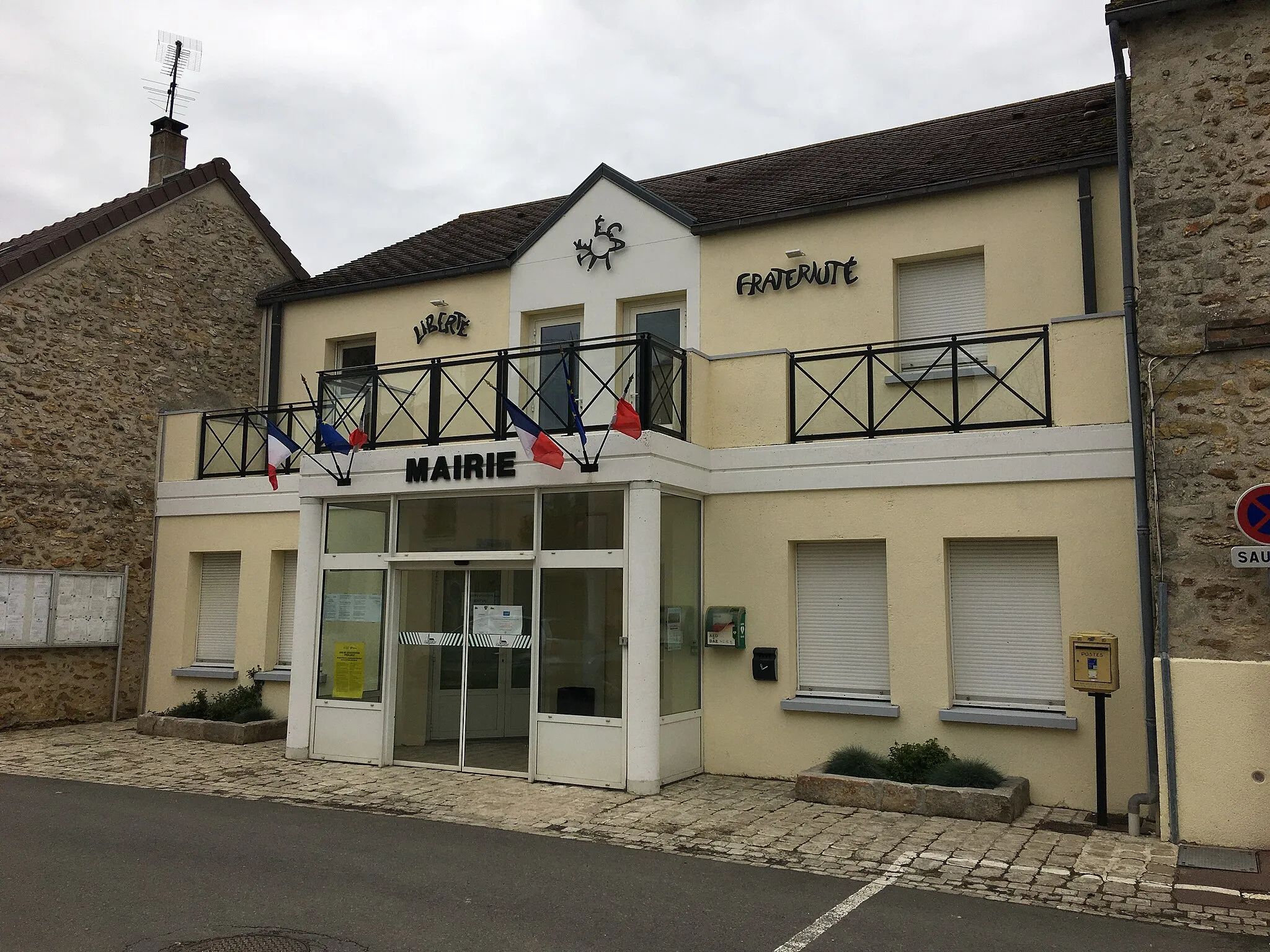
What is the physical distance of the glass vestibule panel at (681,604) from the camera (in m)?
10.1

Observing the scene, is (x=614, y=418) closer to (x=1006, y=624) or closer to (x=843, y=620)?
(x=843, y=620)

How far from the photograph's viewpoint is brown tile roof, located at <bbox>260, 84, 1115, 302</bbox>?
37.1ft

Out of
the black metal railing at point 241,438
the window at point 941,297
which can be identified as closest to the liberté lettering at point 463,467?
the black metal railing at point 241,438

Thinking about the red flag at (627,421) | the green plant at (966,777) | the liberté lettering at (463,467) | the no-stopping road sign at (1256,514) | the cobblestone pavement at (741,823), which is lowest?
the cobblestone pavement at (741,823)

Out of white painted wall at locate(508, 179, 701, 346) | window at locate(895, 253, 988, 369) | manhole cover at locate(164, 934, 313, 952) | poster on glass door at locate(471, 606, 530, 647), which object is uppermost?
white painted wall at locate(508, 179, 701, 346)

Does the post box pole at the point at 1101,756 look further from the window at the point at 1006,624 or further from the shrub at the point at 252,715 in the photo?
the shrub at the point at 252,715

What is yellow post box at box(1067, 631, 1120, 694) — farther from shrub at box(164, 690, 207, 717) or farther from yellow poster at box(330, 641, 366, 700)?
shrub at box(164, 690, 207, 717)

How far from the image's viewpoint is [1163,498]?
8156 mm

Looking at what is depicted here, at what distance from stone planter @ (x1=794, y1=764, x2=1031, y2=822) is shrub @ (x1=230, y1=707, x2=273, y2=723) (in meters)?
7.12

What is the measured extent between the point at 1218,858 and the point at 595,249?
9322 mm

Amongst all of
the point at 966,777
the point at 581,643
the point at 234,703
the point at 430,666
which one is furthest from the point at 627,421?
the point at 234,703

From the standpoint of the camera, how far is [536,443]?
9.90m

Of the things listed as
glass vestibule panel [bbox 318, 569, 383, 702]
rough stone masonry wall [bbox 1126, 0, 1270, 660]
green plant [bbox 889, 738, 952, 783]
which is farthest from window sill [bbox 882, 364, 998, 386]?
glass vestibule panel [bbox 318, 569, 383, 702]

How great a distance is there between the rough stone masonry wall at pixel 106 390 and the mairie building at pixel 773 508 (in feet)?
14.6
